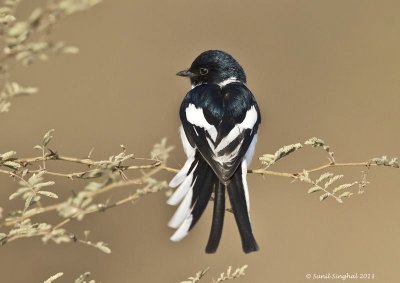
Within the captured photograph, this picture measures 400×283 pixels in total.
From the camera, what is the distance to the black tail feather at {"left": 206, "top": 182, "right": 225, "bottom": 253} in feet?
9.27

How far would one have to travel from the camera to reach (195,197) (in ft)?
10.4

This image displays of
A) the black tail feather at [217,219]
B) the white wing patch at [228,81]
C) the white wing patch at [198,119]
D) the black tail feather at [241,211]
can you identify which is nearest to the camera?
the black tail feather at [217,219]

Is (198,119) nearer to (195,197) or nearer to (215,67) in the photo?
(195,197)

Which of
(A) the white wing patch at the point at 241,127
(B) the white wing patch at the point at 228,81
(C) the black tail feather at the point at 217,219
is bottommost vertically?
(C) the black tail feather at the point at 217,219

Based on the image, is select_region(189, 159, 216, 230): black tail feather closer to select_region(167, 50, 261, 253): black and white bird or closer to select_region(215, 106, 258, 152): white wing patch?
select_region(167, 50, 261, 253): black and white bird

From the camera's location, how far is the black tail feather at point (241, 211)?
2.96 m

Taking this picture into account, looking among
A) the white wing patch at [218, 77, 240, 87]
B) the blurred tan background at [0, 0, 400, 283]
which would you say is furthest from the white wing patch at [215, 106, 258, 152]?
the white wing patch at [218, 77, 240, 87]

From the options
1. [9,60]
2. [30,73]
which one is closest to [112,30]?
[30,73]

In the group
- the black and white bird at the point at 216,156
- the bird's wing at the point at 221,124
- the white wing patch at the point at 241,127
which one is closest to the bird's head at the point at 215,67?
the black and white bird at the point at 216,156

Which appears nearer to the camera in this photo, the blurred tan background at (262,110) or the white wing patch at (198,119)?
the white wing patch at (198,119)

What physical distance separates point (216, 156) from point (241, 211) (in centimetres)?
37

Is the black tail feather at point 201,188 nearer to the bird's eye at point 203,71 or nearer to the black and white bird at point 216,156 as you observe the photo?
the black and white bird at point 216,156

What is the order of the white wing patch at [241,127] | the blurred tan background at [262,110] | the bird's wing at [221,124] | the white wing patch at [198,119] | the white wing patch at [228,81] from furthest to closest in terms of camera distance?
the blurred tan background at [262,110]
the white wing patch at [228,81]
the white wing patch at [198,119]
the white wing patch at [241,127]
the bird's wing at [221,124]

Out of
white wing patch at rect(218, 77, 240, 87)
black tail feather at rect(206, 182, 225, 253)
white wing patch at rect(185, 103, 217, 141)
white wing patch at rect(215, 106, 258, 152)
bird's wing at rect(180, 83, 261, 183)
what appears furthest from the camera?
white wing patch at rect(218, 77, 240, 87)
